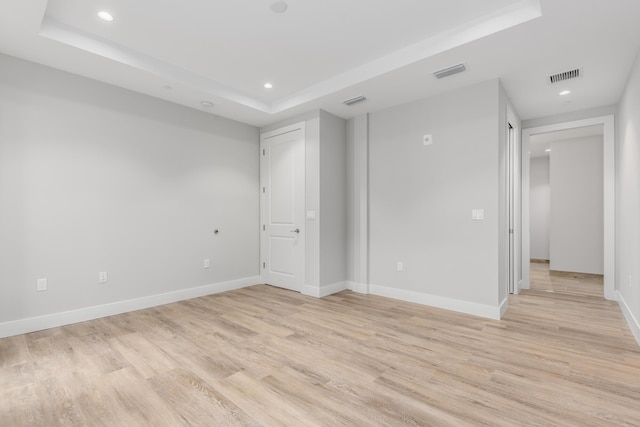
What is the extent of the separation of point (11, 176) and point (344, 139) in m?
3.97

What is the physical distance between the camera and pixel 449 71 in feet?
10.7

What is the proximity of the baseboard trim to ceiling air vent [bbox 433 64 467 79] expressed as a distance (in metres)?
2.59

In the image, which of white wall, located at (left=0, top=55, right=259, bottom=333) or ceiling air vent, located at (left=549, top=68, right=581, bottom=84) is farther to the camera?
ceiling air vent, located at (left=549, top=68, right=581, bottom=84)

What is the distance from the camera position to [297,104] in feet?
14.1

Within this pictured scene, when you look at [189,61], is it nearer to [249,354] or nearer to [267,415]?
[249,354]

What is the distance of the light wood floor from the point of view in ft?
5.94

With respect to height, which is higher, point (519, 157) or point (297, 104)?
point (297, 104)

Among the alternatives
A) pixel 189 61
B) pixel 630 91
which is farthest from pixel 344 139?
pixel 630 91

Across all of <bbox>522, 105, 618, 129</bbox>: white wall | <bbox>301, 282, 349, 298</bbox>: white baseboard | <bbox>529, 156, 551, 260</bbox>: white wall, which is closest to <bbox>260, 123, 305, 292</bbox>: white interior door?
<bbox>301, 282, 349, 298</bbox>: white baseboard

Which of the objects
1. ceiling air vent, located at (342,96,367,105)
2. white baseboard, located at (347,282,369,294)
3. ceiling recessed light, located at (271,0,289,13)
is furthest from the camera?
white baseboard, located at (347,282,369,294)

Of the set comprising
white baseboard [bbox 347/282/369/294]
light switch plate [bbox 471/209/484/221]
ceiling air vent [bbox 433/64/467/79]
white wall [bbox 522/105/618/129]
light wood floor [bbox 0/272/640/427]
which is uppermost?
ceiling air vent [bbox 433/64/467/79]

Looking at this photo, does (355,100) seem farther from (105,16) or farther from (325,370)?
(325,370)

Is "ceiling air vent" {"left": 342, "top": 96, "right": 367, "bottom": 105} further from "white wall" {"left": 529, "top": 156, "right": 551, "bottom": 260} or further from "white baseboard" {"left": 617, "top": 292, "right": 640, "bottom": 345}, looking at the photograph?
"white wall" {"left": 529, "top": 156, "right": 551, "bottom": 260}

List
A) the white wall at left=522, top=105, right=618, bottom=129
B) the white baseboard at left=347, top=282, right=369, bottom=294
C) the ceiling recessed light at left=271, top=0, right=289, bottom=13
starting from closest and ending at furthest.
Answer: the ceiling recessed light at left=271, top=0, right=289, bottom=13
the white wall at left=522, top=105, right=618, bottom=129
the white baseboard at left=347, top=282, right=369, bottom=294
